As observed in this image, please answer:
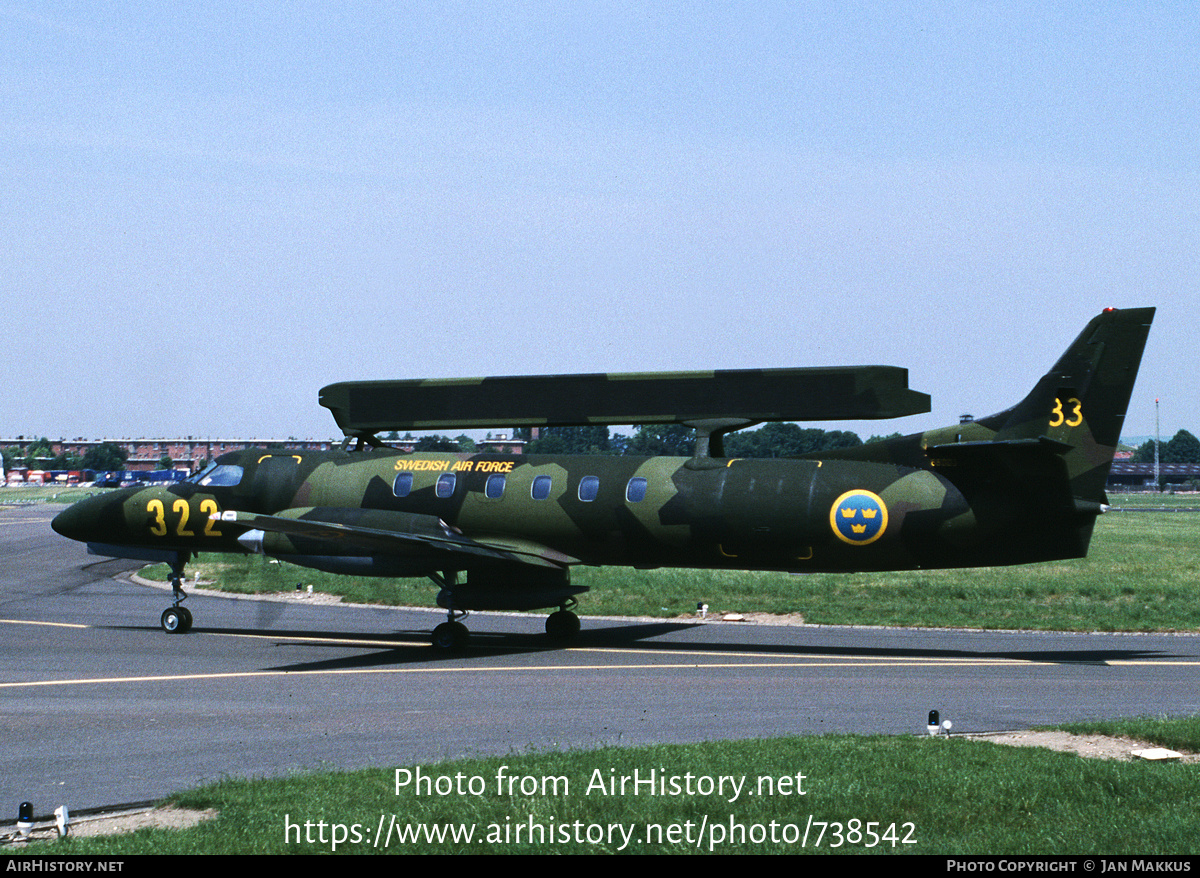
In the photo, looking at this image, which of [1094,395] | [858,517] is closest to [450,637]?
[858,517]

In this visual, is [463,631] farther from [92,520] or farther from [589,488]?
[92,520]

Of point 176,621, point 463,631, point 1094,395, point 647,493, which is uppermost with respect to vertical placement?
point 1094,395

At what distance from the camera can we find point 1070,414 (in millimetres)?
21125

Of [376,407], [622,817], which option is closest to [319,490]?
[376,407]

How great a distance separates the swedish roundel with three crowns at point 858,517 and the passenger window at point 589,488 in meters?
4.87

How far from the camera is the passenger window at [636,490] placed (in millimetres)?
23609

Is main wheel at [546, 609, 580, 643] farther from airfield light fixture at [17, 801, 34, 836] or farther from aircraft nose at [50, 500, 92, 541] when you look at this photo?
airfield light fixture at [17, 801, 34, 836]

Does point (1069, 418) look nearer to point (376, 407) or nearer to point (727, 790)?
point (727, 790)

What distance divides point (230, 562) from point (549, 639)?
2227cm

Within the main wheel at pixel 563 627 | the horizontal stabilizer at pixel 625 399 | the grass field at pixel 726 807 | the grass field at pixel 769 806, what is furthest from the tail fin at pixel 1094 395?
the main wheel at pixel 563 627

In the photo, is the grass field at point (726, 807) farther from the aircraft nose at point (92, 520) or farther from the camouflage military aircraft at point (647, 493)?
the aircraft nose at point (92, 520)

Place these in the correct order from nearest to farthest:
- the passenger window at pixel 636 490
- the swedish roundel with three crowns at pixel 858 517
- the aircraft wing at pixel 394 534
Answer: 1. the swedish roundel with three crowns at pixel 858 517
2. the aircraft wing at pixel 394 534
3. the passenger window at pixel 636 490

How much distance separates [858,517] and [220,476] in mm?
14277

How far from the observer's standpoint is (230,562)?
43.3 m
